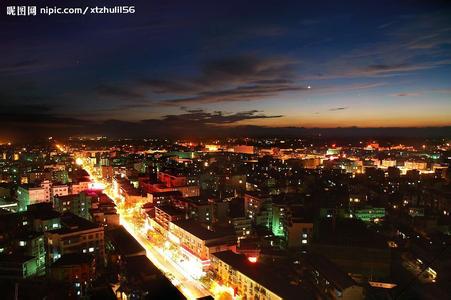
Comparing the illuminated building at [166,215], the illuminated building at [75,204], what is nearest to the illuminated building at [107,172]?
the illuminated building at [75,204]

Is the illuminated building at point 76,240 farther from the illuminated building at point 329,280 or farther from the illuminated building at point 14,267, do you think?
the illuminated building at point 329,280

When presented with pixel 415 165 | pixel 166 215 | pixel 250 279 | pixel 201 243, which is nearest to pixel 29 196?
pixel 166 215

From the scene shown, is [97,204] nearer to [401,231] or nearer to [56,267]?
[56,267]

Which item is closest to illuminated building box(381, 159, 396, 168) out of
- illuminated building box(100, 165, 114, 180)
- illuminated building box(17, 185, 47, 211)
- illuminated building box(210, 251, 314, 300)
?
illuminated building box(100, 165, 114, 180)

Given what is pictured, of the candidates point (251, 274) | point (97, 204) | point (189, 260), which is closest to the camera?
point (251, 274)

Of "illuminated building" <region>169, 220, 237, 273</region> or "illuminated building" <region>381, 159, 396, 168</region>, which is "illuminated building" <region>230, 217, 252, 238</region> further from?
"illuminated building" <region>381, 159, 396, 168</region>

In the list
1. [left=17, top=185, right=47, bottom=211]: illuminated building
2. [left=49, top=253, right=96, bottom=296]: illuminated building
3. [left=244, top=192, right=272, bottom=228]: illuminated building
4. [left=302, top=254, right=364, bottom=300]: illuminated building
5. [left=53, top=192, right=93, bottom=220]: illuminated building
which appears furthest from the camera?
[left=17, top=185, right=47, bottom=211]: illuminated building

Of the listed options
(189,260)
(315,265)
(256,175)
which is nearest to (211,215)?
(189,260)

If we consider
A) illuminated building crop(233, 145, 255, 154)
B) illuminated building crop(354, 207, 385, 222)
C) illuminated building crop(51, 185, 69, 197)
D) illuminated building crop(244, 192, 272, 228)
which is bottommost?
illuminated building crop(354, 207, 385, 222)
